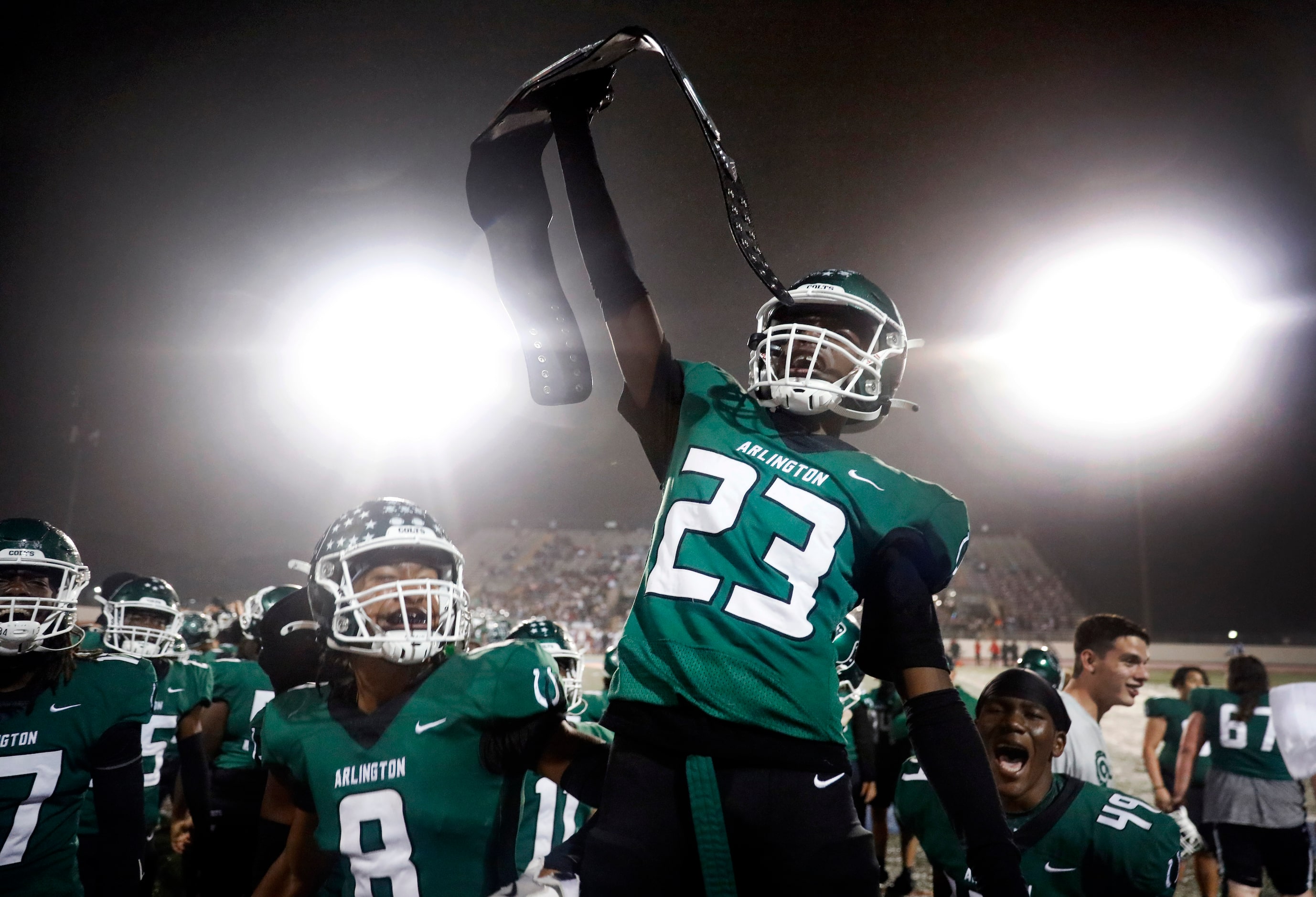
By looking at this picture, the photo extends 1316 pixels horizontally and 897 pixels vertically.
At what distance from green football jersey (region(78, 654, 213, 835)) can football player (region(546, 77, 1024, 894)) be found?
Answer: 368cm

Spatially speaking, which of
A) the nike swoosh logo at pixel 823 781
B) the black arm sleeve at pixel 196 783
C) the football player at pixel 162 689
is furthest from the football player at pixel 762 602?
the football player at pixel 162 689

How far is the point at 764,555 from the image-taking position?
5.85 feet

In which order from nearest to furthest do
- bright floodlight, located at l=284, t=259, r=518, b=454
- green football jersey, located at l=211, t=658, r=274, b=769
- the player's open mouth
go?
the player's open mouth, green football jersey, located at l=211, t=658, r=274, b=769, bright floodlight, located at l=284, t=259, r=518, b=454

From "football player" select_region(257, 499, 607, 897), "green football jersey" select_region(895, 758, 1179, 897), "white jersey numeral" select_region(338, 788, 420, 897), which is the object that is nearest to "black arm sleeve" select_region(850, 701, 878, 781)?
"green football jersey" select_region(895, 758, 1179, 897)

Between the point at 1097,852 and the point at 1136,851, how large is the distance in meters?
0.12

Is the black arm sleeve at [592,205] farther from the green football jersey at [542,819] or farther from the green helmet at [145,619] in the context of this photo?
the green helmet at [145,619]

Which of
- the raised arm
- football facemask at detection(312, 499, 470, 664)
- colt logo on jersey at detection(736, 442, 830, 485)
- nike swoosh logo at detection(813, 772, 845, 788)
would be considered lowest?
nike swoosh logo at detection(813, 772, 845, 788)

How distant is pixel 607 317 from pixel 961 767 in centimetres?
121

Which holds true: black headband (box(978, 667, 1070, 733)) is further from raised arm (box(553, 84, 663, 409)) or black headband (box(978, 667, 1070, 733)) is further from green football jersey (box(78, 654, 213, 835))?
green football jersey (box(78, 654, 213, 835))

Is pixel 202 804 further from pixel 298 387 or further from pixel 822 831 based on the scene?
pixel 298 387

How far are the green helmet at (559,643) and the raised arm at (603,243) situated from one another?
2663 mm

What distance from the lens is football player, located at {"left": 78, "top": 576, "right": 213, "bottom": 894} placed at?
4.37 metres

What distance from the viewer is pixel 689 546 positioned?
1831 millimetres

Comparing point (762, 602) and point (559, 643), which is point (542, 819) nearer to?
point (559, 643)
